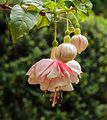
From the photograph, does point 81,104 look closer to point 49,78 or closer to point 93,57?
point 93,57

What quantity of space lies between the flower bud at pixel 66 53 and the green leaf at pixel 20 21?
9 centimetres

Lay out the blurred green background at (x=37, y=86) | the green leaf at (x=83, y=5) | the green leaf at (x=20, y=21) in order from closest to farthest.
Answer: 1. the green leaf at (x=20, y=21)
2. the green leaf at (x=83, y=5)
3. the blurred green background at (x=37, y=86)

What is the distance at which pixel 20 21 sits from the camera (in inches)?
33.6

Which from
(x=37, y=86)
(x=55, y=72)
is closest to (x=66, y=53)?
(x=55, y=72)

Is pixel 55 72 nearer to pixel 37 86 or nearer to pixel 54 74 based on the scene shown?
pixel 54 74

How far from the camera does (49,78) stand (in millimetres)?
897

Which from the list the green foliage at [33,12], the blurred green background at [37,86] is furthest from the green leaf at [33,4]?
the blurred green background at [37,86]

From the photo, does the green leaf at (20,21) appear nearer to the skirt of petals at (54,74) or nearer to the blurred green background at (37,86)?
the skirt of petals at (54,74)

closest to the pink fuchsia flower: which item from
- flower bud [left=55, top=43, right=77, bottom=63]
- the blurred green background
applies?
flower bud [left=55, top=43, right=77, bottom=63]

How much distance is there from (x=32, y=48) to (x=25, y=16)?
2083mm

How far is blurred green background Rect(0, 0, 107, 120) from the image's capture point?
2.86 metres

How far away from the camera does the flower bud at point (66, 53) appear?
0.89 m

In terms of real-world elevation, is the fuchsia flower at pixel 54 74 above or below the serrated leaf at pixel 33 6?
below

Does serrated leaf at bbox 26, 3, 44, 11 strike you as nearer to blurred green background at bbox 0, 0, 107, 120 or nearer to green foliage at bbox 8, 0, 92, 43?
green foliage at bbox 8, 0, 92, 43
